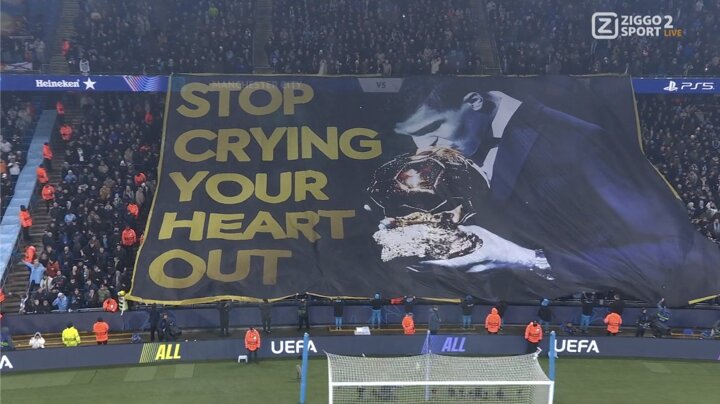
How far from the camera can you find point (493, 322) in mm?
24344

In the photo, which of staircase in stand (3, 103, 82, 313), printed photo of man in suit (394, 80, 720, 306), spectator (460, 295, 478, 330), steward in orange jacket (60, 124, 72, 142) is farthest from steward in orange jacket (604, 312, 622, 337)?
steward in orange jacket (60, 124, 72, 142)

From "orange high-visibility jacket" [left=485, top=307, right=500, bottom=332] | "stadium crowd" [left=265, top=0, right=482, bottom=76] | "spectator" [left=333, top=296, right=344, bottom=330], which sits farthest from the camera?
"stadium crowd" [left=265, top=0, right=482, bottom=76]

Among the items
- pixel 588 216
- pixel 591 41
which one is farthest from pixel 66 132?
pixel 591 41

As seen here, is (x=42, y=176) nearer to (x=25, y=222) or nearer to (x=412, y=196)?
(x=25, y=222)

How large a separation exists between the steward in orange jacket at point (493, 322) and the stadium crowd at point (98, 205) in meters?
13.5

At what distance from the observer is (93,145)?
31.4 m

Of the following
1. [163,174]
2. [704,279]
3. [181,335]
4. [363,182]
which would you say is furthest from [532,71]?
[181,335]

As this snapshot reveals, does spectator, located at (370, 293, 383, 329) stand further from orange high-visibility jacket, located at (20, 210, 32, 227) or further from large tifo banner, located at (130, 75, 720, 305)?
orange high-visibility jacket, located at (20, 210, 32, 227)

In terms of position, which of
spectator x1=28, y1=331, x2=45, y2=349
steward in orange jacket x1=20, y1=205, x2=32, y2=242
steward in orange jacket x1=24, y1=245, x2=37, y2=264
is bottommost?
spectator x1=28, y1=331, x2=45, y2=349

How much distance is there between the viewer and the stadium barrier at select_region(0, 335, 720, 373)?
22.8 m

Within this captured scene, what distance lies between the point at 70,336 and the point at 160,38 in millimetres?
16492

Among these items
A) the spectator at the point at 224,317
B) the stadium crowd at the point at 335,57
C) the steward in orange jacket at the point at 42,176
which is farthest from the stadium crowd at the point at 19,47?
the spectator at the point at 224,317

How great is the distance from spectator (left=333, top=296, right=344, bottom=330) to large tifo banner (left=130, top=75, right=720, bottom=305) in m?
0.81

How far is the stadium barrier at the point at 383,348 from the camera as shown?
2282cm
